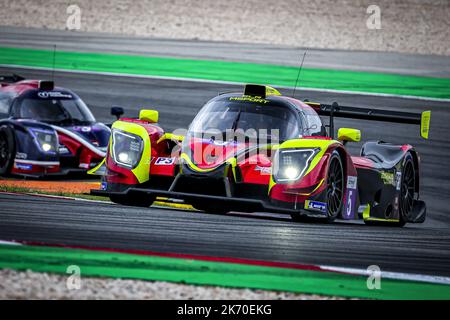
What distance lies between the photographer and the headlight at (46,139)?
1616 centimetres

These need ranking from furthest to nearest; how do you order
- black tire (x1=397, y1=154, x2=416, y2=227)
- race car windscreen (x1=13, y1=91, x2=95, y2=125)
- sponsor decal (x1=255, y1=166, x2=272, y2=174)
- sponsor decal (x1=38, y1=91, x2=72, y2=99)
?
sponsor decal (x1=38, y1=91, x2=72, y2=99) < race car windscreen (x1=13, y1=91, x2=95, y2=125) < black tire (x1=397, y1=154, x2=416, y2=227) < sponsor decal (x1=255, y1=166, x2=272, y2=174)

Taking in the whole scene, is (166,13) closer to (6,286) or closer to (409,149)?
(409,149)

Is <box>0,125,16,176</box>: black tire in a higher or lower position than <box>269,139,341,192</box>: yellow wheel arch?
lower

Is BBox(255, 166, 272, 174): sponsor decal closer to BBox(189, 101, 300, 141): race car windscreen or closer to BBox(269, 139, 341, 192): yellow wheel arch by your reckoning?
BBox(269, 139, 341, 192): yellow wheel arch

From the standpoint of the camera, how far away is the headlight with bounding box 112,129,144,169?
12.0 meters

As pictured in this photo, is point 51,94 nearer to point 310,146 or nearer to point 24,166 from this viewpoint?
point 24,166

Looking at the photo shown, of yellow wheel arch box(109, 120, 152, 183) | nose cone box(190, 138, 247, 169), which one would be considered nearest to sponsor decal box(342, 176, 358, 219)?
nose cone box(190, 138, 247, 169)

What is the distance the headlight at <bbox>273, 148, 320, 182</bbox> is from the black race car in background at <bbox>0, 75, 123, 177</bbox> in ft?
19.0

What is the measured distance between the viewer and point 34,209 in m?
11.2

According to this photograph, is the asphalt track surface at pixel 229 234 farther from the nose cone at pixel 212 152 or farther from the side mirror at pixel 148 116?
the side mirror at pixel 148 116

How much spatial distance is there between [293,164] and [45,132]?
6.06 m

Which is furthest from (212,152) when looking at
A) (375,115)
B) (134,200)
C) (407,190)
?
(407,190)

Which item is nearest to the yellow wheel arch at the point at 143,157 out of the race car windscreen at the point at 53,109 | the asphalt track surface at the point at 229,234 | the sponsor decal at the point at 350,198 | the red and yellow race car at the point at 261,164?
the red and yellow race car at the point at 261,164

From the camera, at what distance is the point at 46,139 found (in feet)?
53.2
